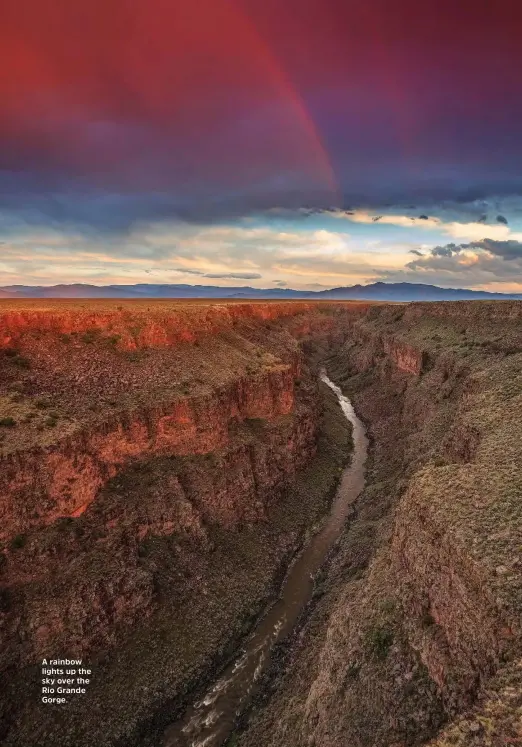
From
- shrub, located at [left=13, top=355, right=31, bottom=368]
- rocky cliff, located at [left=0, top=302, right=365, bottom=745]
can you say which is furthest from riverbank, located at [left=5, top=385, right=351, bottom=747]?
shrub, located at [left=13, top=355, right=31, bottom=368]

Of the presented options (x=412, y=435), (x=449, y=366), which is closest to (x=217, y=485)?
(x=412, y=435)

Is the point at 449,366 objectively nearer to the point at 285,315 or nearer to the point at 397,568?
the point at 397,568

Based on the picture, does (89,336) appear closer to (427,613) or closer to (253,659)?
(253,659)

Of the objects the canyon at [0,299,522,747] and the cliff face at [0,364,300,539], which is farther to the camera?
the cliff face at [0,364,300,539]

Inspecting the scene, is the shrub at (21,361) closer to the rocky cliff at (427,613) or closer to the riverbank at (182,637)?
the riverbank at (182,637)

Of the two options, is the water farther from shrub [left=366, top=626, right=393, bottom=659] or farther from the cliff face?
the cliff face

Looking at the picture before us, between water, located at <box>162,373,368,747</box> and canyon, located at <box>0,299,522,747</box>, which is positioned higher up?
canyon, located at <box>0,299,522,747</box>
